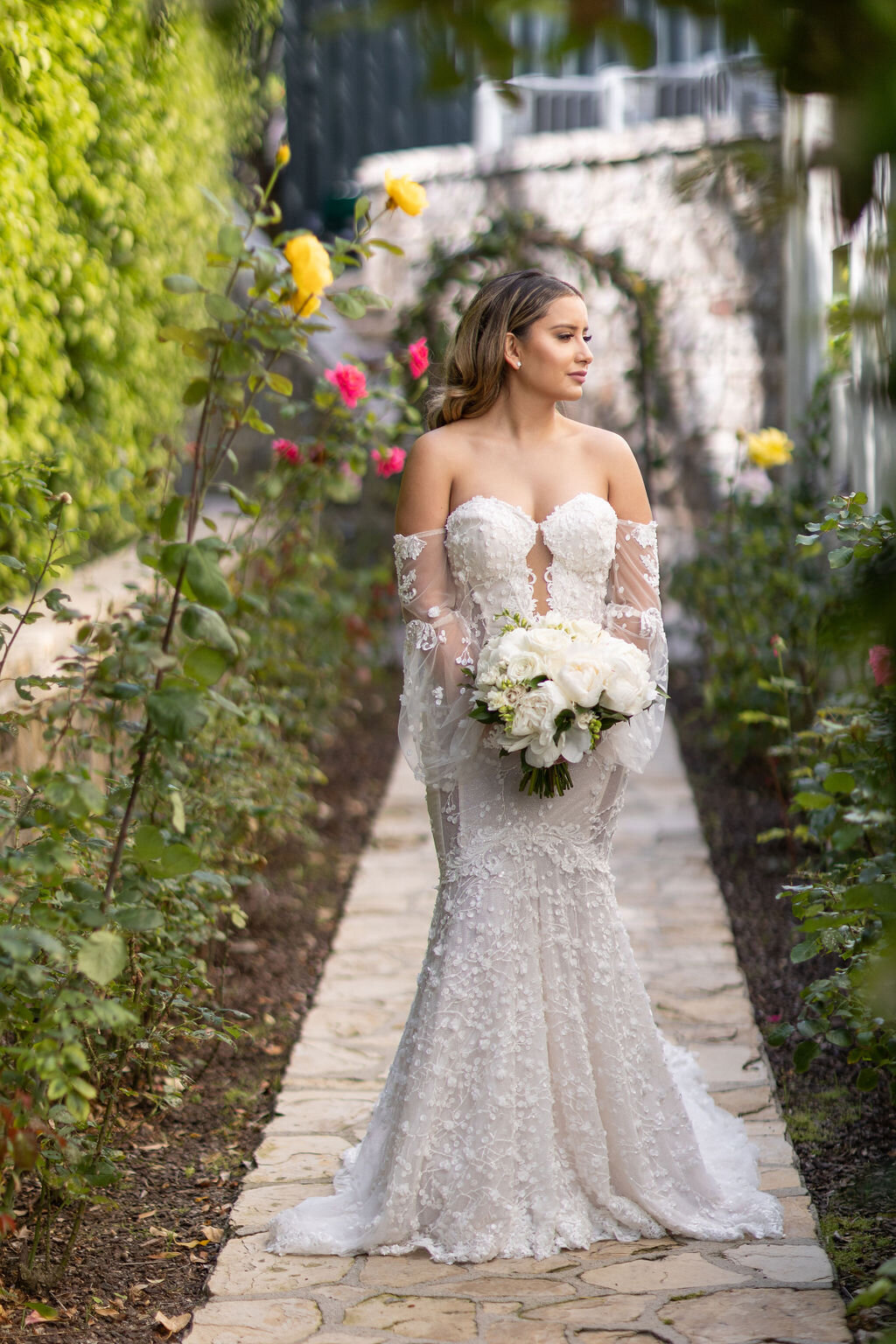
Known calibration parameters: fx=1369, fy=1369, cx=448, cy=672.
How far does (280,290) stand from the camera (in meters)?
2.35

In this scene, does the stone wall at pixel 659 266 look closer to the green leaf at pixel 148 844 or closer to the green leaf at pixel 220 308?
the green leaf at pixel 220 308

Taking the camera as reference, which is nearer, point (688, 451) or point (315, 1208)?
point (315, 1208)

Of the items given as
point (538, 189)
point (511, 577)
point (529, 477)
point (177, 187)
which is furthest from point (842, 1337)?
point (538, 189)

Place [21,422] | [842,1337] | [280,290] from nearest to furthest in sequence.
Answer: [280,290] < [842,1337] < [21,422]

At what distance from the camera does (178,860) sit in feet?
7.73

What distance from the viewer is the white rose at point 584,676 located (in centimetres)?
283

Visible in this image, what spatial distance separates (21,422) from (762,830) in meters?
3.64

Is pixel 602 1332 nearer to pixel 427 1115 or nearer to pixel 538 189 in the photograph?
pixel 427 1115

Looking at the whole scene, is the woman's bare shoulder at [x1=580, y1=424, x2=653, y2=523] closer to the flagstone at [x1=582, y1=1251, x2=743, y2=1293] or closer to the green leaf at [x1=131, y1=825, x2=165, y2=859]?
the green leaf at [x1=131, y1=825, x2=165, y2=859]

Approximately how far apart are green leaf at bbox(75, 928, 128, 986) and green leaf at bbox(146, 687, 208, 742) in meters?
0.35

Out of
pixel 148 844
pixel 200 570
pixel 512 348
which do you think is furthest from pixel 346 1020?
pixel 200 570

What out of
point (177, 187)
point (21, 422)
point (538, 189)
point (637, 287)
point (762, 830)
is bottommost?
point (762, 830)

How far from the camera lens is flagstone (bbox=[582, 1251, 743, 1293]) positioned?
2803 mm

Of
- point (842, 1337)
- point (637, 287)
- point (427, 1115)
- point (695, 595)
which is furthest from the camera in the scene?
point (637, 287)
